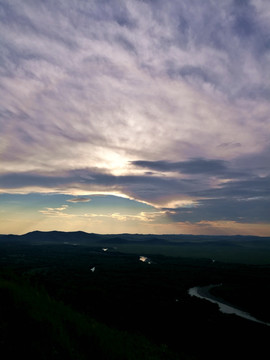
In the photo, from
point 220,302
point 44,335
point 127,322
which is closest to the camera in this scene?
point 44,335

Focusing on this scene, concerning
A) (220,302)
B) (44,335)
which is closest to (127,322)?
(44,335)

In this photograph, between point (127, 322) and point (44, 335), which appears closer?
point (44, 335)


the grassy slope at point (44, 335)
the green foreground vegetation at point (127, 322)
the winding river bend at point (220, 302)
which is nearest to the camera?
the grassy slope at point (44, 335)

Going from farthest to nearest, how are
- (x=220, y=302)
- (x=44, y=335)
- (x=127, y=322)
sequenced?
(x=220, y=302)
(x=127, y=322)
(x=44, y=335)

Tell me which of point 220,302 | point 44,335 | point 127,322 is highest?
point 44,335

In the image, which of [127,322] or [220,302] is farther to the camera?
[220,302]

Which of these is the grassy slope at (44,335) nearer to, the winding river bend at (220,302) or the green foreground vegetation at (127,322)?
the green foreground vegetation at (127,322)

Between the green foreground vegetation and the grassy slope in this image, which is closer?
the grassy slope

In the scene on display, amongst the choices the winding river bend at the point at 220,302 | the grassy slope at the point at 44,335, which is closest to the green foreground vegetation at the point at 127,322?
the grassy slope at the point at 44,335

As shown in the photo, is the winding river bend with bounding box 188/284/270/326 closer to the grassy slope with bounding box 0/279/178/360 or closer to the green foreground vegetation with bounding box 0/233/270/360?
the green foreground vegetation with bounding box 0/233/270/360

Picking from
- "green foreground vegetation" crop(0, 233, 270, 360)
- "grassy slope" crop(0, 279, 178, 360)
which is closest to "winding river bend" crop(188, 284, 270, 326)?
"green foreground vegetation" crop(0, 233, 270, 360)

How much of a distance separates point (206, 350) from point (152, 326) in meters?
10.4

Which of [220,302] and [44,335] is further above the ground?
[44,335]

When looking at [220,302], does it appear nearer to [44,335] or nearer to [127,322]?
[127,322]
